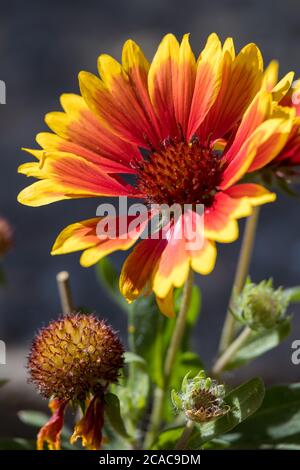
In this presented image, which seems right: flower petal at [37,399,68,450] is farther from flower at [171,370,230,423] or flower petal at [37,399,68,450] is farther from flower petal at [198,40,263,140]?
flower petal at [198,40,263,140]

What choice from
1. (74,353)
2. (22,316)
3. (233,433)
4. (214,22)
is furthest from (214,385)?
(214,22)

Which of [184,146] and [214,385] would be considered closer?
[214,385]

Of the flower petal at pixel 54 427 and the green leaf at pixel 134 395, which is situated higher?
the green leaf at pixel 134 395

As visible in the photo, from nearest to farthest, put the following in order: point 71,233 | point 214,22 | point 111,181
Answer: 1. point 71,233
2. point 111,181
3. point 214,22

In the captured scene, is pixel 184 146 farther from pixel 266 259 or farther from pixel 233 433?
pixel 266 259

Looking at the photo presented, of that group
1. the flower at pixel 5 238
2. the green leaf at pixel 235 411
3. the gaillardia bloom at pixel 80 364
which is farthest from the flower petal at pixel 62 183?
the flower at pixel 5 238

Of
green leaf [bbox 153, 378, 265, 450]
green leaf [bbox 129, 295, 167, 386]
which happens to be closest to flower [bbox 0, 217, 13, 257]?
green leaf [bbox 129, 295, 167, 386]

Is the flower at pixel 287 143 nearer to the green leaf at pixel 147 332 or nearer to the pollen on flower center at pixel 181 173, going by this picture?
the pollen on flower center at pixel 181 173
